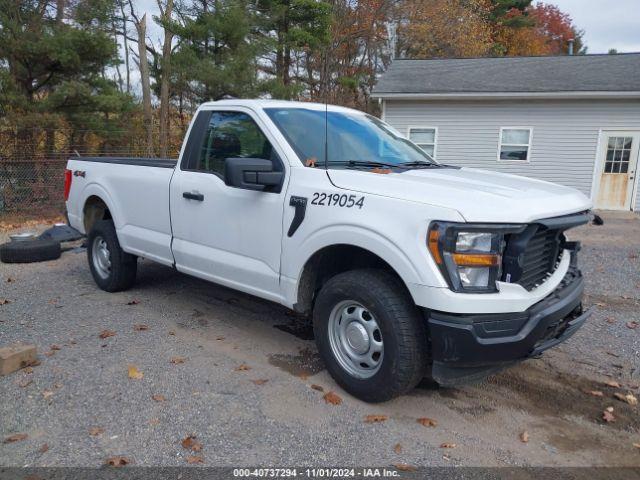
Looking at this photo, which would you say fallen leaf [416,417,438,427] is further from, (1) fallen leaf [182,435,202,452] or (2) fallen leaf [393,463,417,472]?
(1) fallen leaf [182,435,202,452]

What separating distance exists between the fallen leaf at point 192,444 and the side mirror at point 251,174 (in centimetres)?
169

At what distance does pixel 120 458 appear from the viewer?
288 centimetres

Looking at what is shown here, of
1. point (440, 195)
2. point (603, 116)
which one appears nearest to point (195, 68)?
point (603, 116)

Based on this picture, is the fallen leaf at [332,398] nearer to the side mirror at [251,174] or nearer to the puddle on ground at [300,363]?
the puddle on ground at [300,363]

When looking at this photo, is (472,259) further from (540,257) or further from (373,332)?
(373,332)

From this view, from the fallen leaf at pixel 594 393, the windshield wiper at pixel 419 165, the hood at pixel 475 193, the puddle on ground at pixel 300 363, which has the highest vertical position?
the windshield wiper at pixel 419 165

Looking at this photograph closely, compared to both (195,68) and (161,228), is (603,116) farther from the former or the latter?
(161,228)

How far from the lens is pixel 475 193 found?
3.14 metres

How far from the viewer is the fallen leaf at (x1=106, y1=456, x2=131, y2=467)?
284 cm

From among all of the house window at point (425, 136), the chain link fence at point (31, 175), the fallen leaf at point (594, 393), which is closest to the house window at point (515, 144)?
the house window at point (425, 136)

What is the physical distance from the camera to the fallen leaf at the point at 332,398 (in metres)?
3.53

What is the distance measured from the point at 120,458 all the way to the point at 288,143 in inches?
94.4

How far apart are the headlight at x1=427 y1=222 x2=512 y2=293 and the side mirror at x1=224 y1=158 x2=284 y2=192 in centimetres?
134

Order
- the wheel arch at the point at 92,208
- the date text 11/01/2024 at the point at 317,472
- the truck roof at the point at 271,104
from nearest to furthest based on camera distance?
1. the date text 11/01/2024 at the point at 317,472
2. the truck roof at the point at 271,104
3. the wheel arch at the point at 92,208
